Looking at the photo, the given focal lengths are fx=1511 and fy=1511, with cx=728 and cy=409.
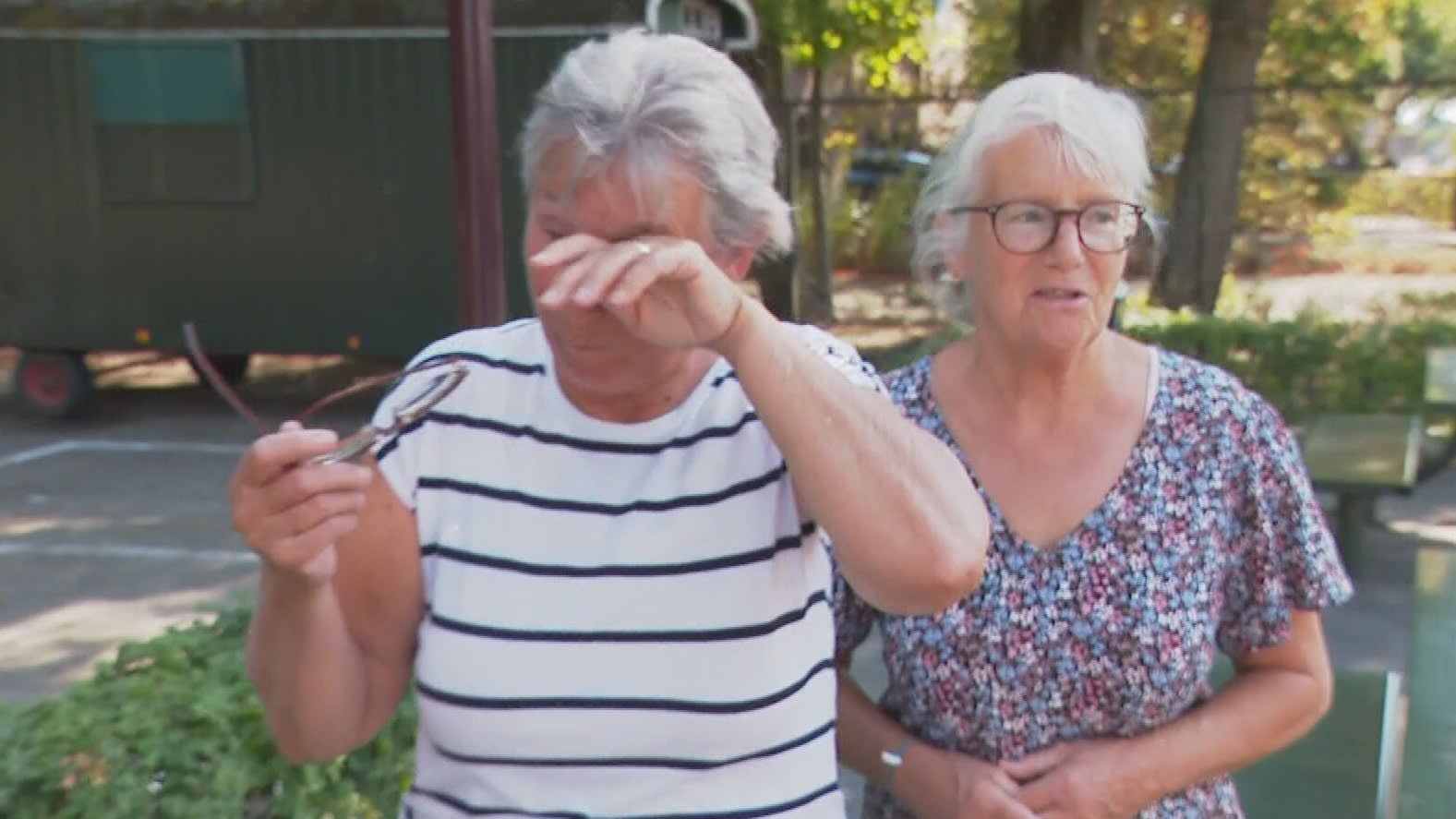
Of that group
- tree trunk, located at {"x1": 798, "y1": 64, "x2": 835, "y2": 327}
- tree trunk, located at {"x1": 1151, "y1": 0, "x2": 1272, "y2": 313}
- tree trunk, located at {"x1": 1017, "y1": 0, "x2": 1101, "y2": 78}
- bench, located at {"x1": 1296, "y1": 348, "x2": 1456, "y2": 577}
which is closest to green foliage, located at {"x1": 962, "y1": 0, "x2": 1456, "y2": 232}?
tree trunk, located at {"x1": 1151, "y1": 0, "x2": 1272, "y2": 313}

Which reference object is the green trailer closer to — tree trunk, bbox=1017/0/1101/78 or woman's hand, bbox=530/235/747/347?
tree trunk, bbox=1017/0/1101/78

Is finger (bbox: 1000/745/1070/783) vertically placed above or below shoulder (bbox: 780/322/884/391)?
below

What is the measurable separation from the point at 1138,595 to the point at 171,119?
9939mm

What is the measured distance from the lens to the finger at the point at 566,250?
4.33 feet

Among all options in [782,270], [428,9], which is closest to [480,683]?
[428,9]

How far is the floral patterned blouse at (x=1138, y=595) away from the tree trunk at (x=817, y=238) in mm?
10333

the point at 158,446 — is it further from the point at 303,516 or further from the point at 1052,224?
the point at 303,516

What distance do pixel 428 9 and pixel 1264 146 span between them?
7.73 m

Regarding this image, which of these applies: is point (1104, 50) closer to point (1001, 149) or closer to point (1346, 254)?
point (1346, 254)

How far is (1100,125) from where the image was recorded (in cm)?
179

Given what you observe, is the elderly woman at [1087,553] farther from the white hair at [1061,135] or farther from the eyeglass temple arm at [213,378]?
the eyeglass temple arm at [213,378]

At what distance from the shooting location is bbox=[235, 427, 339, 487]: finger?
1260 millimetres

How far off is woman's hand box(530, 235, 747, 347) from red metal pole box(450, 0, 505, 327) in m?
1.67

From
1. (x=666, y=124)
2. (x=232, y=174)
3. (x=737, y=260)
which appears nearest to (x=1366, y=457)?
(x=737, y=260)
